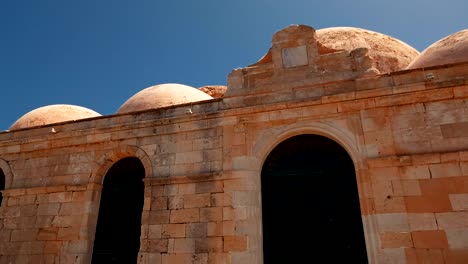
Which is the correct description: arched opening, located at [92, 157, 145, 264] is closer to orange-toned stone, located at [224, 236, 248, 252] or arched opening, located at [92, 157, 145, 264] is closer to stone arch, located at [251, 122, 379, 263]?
orange-toned stone, located at [224, 236, 248, 252]

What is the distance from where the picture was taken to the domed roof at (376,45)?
8.00m

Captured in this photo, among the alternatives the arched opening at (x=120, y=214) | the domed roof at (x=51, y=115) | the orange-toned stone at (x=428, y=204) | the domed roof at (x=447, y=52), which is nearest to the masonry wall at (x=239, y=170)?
the orange-toned stone at (x=428, y=204)

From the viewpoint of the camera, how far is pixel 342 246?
4.67 meters

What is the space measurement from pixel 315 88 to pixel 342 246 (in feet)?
8.13

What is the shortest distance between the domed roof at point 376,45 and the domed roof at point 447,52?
150 cm

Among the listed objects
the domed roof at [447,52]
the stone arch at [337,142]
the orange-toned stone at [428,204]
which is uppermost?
the domed roof at [447,52]

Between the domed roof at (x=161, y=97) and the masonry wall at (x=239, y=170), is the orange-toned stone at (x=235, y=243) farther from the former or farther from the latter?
the domed roof at (x=161, y=97)

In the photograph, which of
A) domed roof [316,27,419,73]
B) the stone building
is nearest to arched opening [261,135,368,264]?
the stone building

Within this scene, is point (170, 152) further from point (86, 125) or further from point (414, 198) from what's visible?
point (414, 198)

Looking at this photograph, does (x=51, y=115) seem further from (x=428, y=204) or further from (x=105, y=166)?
(x=428, y=204)

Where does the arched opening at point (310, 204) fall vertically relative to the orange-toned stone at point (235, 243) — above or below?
above

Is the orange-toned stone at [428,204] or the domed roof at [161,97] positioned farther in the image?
the domed roof at [161,97]

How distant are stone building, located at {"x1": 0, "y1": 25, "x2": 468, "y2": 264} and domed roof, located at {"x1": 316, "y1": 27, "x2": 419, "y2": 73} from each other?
1696 mm

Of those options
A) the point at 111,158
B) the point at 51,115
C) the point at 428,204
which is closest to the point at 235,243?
the point at 428,204
